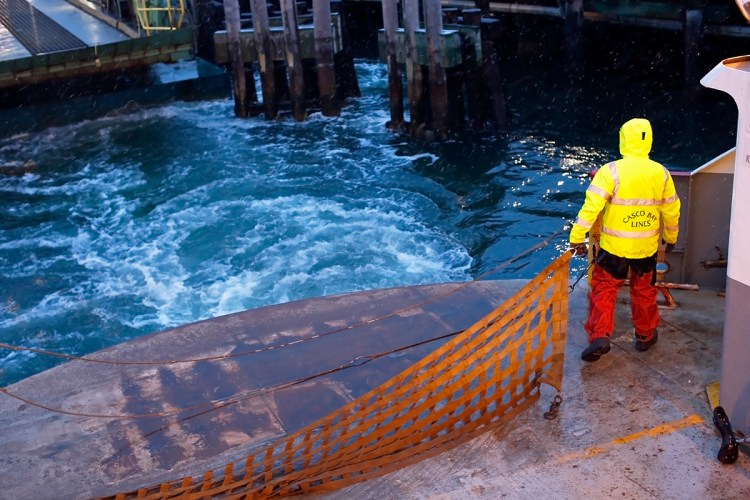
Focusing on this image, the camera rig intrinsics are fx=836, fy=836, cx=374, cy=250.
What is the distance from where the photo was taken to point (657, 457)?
465 centimetres

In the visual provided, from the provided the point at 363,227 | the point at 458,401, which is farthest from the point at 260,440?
the point at 363,227

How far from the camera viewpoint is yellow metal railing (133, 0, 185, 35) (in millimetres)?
19033

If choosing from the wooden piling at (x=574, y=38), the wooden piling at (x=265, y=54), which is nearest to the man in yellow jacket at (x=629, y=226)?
the wooden piling at (x=265, y=54)

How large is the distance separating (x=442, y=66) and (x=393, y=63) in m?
1.34

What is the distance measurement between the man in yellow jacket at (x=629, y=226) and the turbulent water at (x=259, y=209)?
5.36 meters

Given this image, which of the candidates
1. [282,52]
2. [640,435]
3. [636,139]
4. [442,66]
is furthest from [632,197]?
[282,52]

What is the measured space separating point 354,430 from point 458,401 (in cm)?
63

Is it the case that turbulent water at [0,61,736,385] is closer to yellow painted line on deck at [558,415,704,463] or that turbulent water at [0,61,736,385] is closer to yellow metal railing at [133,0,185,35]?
yellow metal railing at [133,0,185,35]

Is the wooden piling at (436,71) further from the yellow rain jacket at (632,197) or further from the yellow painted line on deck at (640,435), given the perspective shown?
the yellow painted line on deck at (640,435)

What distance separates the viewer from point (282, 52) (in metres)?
16.9

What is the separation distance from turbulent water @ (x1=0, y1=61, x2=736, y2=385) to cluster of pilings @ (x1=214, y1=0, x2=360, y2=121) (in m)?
0.49

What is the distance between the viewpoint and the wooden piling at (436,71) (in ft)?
46.5

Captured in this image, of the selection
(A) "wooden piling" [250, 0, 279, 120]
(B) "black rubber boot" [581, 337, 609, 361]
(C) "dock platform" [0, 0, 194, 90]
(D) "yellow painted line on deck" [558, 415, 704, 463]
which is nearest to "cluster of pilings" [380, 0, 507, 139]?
(A) "wooden piling" [250, 0, 279, 120]

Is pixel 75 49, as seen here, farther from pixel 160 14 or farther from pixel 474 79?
Result: pixel 474 79
